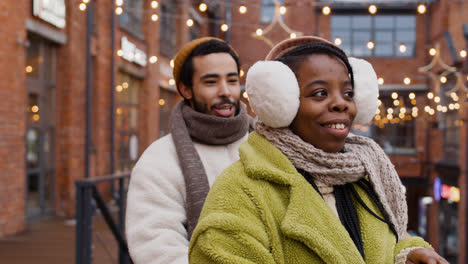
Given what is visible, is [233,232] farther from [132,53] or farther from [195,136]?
[132,53]

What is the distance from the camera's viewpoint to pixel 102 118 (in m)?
12.2

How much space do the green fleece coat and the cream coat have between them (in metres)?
0.68

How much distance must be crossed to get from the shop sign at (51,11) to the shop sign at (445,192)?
50.7 ft

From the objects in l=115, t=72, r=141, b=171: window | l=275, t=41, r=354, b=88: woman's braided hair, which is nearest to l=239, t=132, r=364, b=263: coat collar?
l=275, t=41, r=354, b=88: woman's braided hair

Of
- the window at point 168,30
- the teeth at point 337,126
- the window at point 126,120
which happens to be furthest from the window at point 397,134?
the teeth at point 337,126

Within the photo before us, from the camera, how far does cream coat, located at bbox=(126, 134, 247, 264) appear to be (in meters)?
2.10

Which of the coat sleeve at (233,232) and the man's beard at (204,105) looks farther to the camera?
the man's beard at (204,105)

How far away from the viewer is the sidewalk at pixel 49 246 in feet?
20.1

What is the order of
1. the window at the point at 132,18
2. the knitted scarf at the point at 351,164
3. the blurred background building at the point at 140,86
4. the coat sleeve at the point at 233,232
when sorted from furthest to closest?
the window at the point at 132,18, the blurred background building at the point at 140,86, the knitted scarf at the point at 351,164, the coat sleeve at the point at 233,232

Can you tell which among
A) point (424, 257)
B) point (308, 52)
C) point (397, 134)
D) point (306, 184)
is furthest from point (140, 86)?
point (424, 257)

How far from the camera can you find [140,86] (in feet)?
50.8

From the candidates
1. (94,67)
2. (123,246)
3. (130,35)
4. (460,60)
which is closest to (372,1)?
(460,60)

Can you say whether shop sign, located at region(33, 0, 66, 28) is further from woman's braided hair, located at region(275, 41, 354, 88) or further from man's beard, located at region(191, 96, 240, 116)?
woman's braided hair, located at region(275, 41, 354, 88)

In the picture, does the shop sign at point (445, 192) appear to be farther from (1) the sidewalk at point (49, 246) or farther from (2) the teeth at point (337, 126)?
(2) the teeth at point (337, 126)
